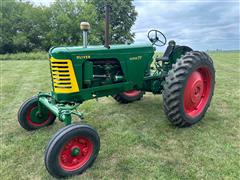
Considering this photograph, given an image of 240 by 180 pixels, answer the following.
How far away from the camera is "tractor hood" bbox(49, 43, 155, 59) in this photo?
296cm

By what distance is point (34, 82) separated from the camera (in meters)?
7.68

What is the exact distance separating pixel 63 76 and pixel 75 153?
3.10 feet

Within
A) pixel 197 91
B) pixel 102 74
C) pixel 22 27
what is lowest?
pixel 197 91

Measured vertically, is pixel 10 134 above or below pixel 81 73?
below

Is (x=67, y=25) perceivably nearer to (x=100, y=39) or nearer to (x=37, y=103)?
(x=100, y=39)

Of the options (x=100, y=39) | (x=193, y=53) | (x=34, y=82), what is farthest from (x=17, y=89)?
(x=100, y=39)

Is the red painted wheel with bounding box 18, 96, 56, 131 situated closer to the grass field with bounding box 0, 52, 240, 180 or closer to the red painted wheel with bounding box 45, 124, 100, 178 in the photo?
the grass field with bounding box 0, 52, 240, 180

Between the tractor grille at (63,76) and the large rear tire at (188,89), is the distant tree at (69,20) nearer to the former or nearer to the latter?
the large rear tire at (188,89)

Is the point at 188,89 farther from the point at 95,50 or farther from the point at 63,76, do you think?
the point at 63,76

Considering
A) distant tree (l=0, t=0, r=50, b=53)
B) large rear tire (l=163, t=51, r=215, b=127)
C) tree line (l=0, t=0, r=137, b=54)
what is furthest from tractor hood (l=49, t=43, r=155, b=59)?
distant tree (l=0, t=0, r=50, b=53)

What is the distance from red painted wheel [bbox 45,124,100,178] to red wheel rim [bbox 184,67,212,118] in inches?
68.7

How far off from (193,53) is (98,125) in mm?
1892

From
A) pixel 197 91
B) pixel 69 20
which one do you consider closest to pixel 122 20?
pixel 69 20

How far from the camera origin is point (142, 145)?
132 inches
